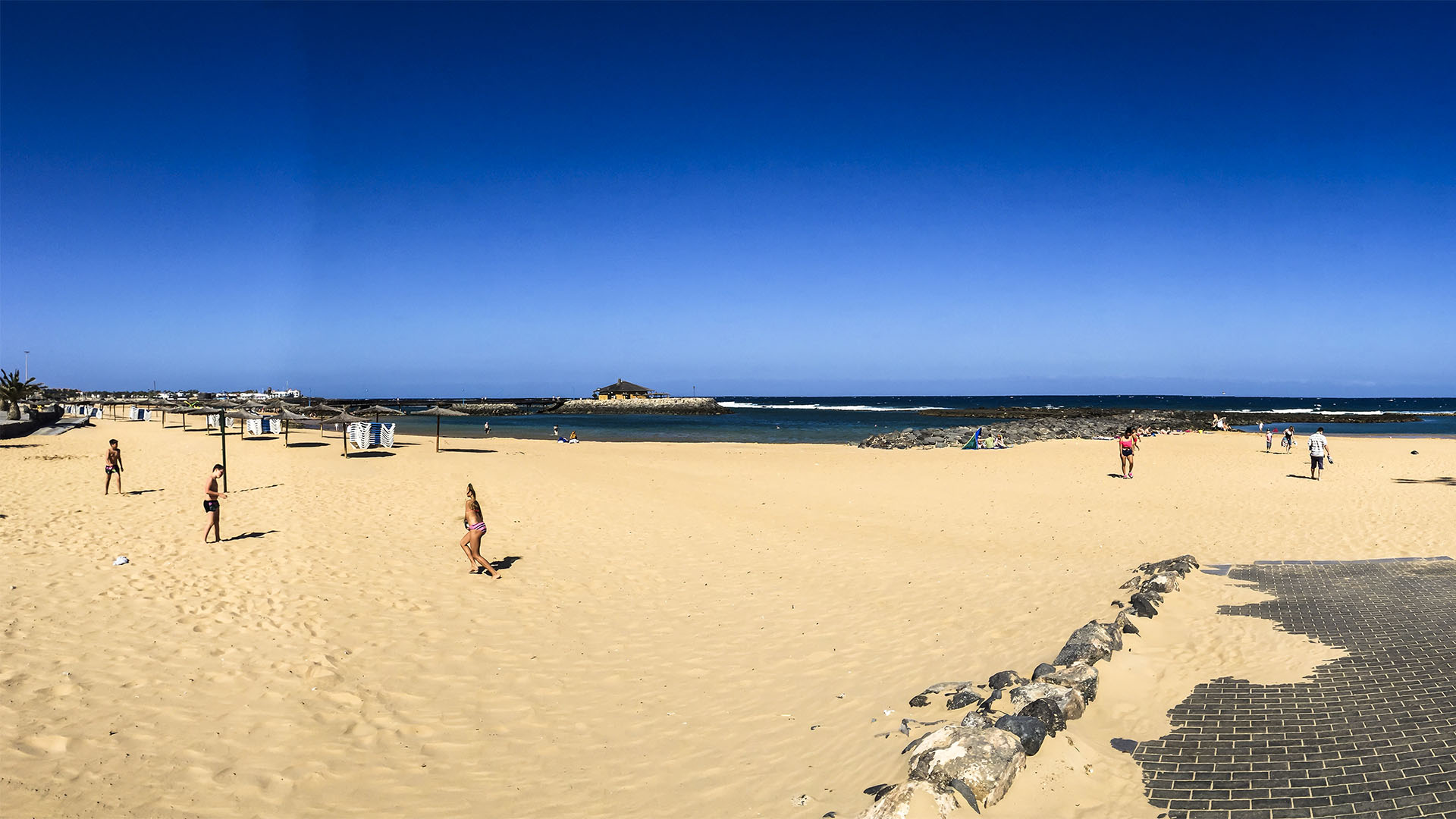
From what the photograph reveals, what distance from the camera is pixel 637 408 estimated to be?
109 m

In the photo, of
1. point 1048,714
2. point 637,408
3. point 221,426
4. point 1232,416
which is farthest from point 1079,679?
point 637,408

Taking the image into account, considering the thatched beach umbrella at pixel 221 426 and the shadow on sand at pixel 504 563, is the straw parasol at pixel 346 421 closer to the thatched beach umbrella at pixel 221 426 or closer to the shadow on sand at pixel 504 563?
the thatched beach umbrella at pixel 221 426

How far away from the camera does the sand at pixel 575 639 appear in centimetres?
498

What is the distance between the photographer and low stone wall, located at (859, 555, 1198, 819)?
4199 millimetres

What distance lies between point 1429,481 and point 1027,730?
23406 mm

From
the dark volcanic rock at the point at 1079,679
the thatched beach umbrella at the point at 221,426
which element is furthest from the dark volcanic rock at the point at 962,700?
the thatched beach umbrella at the point at 221,426

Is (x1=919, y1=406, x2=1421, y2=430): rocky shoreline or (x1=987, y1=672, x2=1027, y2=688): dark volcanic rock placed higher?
(x1=919, y1=406, x2=1421, y2=430): rocky shoreline

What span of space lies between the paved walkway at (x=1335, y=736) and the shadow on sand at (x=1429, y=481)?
56.2ft

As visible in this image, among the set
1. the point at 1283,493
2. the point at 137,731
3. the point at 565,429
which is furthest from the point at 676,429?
the point at 137,731

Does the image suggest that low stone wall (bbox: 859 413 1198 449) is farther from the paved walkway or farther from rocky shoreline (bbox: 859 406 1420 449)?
the paved walkway

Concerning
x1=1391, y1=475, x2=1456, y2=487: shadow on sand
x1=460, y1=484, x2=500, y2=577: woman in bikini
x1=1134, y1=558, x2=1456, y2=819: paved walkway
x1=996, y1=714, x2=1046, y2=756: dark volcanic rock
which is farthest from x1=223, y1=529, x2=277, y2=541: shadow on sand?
x1=1391, y1=475, x2=1456, y2=487: shadow on sand

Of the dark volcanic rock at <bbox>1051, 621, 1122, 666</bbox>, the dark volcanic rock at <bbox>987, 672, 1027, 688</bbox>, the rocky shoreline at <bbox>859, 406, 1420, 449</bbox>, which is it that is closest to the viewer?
the dark volcanic rock at <bbox>987, 672, 1027, 688</bbox>

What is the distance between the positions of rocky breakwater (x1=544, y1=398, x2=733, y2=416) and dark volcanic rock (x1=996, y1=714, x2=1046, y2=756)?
90.8 meters

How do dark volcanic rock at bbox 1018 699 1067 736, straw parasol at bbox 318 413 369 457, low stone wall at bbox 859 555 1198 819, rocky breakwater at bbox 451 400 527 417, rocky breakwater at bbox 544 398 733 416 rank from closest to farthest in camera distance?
low stone wall at bbox 859 555 1198 819
dark volcanic rock at bbox 1018 699 1067 736
straw parasol at bbox 318 413 369 457
rocky breakwater at bbox 451 400 527 417
rocky breakwater at bbox 544 398 733 416
